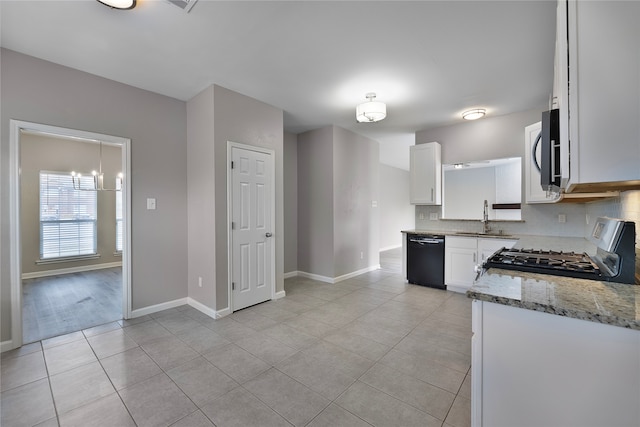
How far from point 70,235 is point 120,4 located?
214 inches

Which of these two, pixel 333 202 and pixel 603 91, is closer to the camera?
pixel 603 91

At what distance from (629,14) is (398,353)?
8.07 feet

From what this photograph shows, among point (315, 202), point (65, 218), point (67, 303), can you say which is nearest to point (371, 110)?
point (315, 202)

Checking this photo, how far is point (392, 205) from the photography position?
29.8 ft

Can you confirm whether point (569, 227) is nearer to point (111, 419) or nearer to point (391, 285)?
point (391, 285)

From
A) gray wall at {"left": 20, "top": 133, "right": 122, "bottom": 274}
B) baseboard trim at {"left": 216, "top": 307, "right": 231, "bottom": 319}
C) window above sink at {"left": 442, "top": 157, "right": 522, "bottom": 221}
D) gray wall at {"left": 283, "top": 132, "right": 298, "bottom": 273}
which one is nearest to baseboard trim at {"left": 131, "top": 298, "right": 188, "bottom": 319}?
baseboard trim at {"left": 216, "top": 307, "right": 231, "bottom": 319}

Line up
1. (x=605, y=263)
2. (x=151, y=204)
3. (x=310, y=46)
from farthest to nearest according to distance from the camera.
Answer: (x=151, y=204), (x=310, y=46), (x=605, y=263)

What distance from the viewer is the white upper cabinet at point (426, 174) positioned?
4504 mm

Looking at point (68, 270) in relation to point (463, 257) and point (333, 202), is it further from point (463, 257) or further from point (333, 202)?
point (463, 257)

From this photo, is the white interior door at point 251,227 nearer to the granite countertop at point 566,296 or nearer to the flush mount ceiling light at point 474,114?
the granite countertop at point 566,296

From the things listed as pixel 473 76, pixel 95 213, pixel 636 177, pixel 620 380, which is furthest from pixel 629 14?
pixel 95 213

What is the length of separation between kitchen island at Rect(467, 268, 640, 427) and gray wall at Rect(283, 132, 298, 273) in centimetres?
403

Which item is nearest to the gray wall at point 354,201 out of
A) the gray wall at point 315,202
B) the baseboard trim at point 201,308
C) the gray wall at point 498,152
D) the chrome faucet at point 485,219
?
the gray wall at point 315,202

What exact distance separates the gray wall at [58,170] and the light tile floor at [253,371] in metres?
3.63
